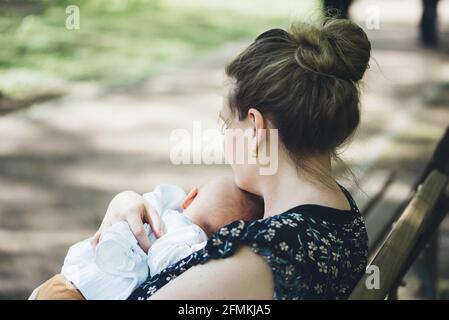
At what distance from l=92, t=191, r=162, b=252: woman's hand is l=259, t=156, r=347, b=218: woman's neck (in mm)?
334

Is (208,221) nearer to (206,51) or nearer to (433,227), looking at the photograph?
(433,227)

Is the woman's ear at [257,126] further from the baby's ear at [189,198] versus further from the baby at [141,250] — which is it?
the baby's ear at [189,198]

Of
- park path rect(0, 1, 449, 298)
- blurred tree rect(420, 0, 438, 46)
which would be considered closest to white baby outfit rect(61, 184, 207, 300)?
park path rect(0, 1, 449, 298)

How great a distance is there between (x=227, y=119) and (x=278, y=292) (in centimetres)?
50

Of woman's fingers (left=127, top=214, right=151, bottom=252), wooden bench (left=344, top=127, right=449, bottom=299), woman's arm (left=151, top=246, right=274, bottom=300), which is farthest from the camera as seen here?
wooden bench (left=344, top=127, right=449, bottom=299)

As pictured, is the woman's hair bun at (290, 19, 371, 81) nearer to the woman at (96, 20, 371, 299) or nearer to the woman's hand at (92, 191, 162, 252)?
the woman at (96, 20, 371, 299)

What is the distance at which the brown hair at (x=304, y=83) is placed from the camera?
5.66ft

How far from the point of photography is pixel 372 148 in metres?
6.23

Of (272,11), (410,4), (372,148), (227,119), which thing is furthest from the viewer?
(410,4)

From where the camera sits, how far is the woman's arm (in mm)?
1517

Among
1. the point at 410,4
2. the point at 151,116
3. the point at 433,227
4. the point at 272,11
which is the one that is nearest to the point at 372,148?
the point at 151,116

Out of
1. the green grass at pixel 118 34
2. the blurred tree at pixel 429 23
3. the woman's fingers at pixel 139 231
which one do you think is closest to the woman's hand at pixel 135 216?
the woman's fingers at pixel 139 231

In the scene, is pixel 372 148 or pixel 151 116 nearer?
pixel 372 148
